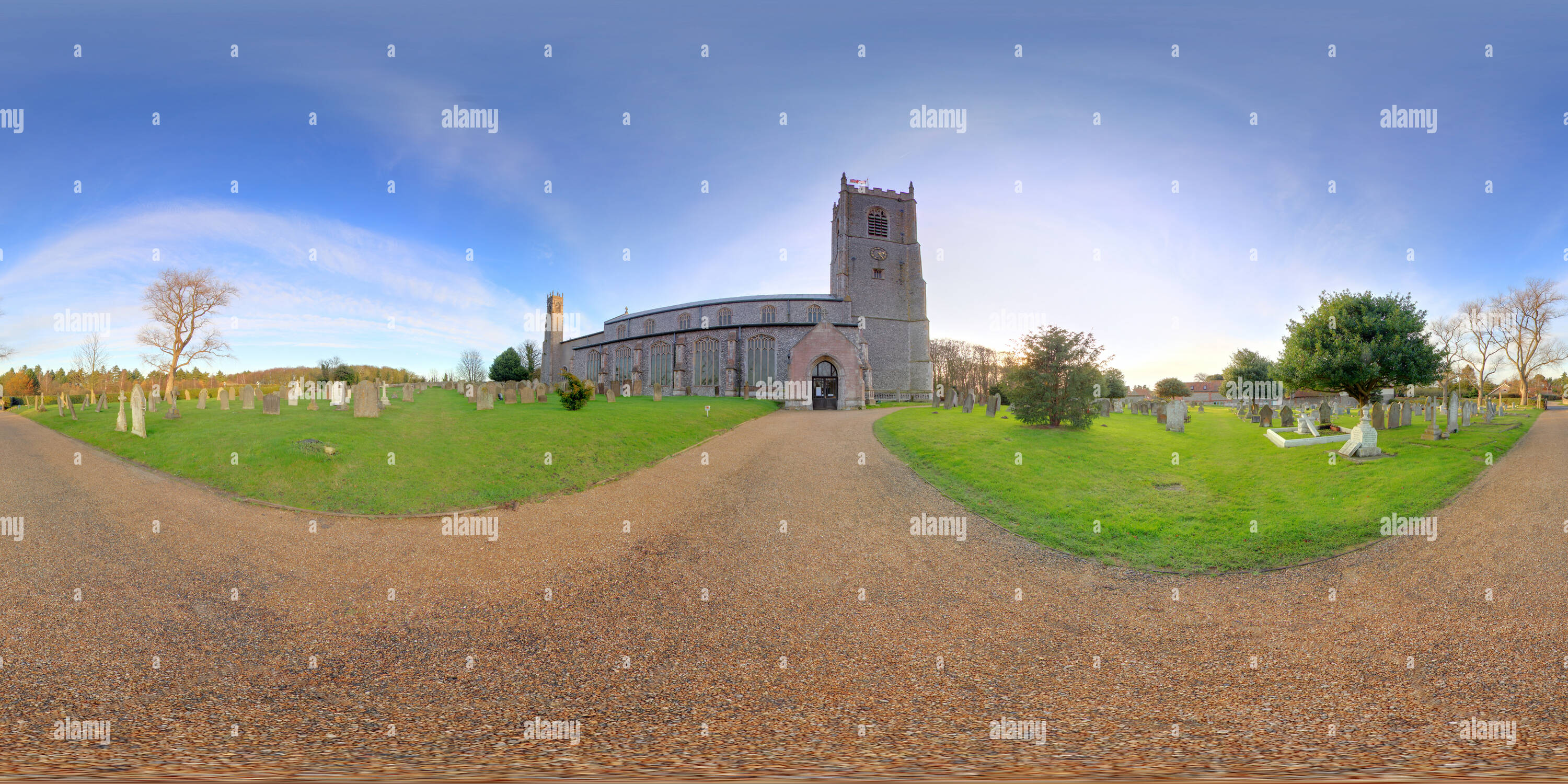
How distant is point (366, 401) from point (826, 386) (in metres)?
27.1

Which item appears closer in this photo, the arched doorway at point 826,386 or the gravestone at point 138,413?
the gravestone at point 138,413

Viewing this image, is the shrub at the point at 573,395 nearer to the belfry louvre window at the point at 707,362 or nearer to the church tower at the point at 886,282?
the belfry louvre window at the point at 707,362

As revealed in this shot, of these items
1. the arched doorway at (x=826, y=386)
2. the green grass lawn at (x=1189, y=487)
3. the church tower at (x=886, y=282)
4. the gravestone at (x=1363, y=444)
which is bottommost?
the green grass lawn at (x=1189, y=487)

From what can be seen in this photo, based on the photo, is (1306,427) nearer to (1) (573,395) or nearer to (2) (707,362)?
(1) (573,395)

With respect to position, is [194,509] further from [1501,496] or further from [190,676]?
[1501,496]

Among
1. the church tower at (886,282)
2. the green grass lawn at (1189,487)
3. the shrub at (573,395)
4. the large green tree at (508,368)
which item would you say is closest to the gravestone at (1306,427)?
the green grass lawn at (1189,487)

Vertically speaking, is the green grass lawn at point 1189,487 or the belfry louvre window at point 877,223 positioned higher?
the belfry louvre window at point 877,223

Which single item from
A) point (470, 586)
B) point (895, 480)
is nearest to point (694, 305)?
point (895, 480)

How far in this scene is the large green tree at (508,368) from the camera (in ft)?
216

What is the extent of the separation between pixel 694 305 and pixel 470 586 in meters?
52.7

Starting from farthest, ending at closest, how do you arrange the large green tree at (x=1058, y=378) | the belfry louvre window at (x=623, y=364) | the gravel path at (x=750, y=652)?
1. the belfry louvre window at (x=623, y=364)
2. the large green tree at (x=1058, y=378)
3. the gravel path at (x=750, y=652)

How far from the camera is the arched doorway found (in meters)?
38.3

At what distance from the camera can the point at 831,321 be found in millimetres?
46781

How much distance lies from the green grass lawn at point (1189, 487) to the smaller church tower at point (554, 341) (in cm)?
6742
